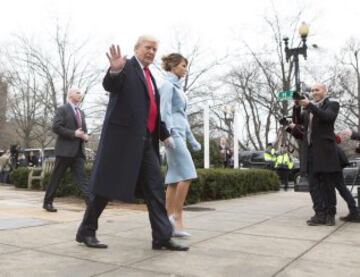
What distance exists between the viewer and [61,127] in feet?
23.4

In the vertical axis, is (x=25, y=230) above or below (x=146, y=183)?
below

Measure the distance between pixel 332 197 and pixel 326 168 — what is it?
1.38 feet

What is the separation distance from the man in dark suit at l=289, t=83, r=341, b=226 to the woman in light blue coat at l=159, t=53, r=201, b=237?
165 centimetres

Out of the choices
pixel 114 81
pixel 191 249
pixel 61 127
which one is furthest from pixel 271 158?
pixel 114 81

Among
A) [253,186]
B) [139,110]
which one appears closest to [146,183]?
[139,110]

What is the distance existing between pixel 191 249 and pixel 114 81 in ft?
5.25

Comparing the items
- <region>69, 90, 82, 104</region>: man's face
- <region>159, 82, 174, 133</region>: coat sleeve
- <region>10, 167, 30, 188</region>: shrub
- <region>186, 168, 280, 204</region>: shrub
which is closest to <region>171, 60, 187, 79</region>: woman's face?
<region>159, 82, 174, 133</region>: coat sleeve

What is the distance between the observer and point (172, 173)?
5.15 meters

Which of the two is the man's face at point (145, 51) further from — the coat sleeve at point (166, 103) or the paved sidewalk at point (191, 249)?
the paved sidewalk at point (191, 249)

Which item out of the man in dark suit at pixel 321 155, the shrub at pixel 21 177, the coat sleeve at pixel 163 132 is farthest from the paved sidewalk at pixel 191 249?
A: the shrub at pixel 21 177

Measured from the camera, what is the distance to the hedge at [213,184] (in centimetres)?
909

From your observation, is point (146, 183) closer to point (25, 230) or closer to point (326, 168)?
point (25, 230)

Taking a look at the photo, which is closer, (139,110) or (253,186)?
(139,110)

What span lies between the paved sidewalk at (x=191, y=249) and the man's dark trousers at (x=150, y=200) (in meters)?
0.21
